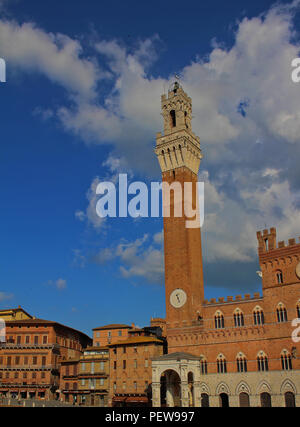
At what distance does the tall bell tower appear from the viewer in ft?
210

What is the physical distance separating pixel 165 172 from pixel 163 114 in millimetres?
11227

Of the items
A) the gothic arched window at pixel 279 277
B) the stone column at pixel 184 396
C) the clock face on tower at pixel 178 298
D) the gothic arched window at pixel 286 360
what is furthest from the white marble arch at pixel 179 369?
the gothic arched window at pixel 279 277

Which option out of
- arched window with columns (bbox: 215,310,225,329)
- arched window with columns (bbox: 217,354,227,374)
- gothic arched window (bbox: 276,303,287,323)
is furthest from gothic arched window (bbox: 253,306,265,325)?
arched window with columns (bbox: 217,354,227,374)

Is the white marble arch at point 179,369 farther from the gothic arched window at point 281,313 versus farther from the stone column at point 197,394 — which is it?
the gothic arched window at point 281,313

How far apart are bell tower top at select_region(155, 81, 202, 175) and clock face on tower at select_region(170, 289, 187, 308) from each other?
20062mm

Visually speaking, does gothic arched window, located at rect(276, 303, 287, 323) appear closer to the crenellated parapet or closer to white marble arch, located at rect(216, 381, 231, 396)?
the crenellated parapet

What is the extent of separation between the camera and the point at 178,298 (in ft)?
211

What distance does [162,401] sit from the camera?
61562 mm

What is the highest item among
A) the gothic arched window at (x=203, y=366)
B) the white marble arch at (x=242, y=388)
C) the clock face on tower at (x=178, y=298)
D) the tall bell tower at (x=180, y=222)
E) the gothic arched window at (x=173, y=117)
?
the gothic arched window at (x=173, y=117)

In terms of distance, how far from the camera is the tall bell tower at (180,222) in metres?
63.9
